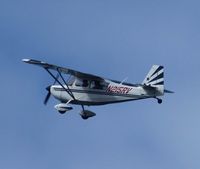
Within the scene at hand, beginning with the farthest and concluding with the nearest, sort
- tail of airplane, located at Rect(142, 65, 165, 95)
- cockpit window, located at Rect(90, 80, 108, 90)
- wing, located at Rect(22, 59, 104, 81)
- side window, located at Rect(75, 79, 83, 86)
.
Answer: side window, located at Rect(75, 79, 83, 86)
cockpit window, located at Rect(90, 80, 108, 90)
wing, located at Rect(22, 59, 104, 81)
tail of airplane, located at Rect(142, 65, 165, 95)

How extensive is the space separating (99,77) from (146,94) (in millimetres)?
3786

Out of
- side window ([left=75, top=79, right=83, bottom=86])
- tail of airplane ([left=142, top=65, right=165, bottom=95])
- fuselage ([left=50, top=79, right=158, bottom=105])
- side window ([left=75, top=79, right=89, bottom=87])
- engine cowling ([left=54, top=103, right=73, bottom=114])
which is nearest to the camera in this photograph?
tail of airplane ([left=142, top=65, right=165, bottom=95])

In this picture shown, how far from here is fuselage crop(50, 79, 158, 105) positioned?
81625 millimetres

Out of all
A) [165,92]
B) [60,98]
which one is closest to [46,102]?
[60,98]

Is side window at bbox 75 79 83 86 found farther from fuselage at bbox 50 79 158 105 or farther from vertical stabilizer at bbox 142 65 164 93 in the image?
vertical stabilizer at bbox 142 65 164 93

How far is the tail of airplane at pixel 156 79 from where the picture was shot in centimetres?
8081

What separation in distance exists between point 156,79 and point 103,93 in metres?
3.91

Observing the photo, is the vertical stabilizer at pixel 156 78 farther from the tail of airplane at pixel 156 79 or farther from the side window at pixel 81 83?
the side window at pixel 81 83

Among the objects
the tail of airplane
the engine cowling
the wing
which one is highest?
the tail of airplane

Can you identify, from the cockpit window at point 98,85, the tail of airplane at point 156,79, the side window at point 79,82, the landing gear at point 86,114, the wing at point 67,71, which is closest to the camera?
the tail of airplane at point 156,79

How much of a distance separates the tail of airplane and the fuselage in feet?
1.42

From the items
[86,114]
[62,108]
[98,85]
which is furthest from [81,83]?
[62,108]

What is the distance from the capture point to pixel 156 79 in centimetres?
8131

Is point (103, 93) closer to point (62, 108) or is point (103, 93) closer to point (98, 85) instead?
point (98, 85)
